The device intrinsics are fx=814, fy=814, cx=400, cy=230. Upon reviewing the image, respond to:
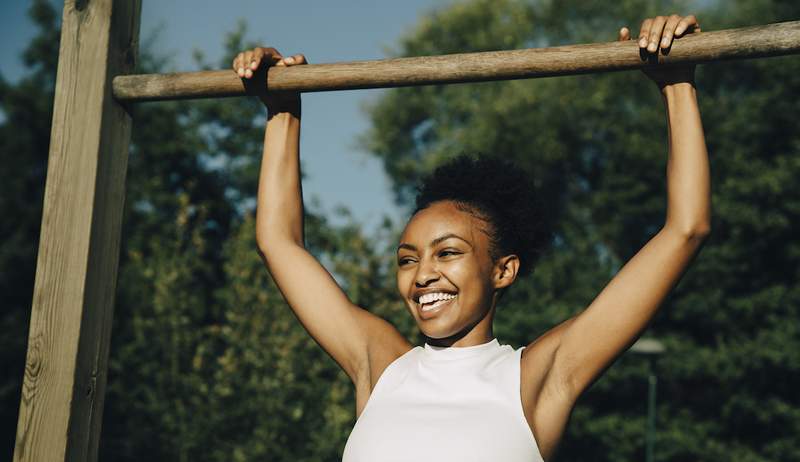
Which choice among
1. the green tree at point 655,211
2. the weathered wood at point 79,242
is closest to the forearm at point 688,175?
the weathered wood at point 79,242

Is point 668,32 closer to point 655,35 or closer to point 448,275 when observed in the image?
point 655,35

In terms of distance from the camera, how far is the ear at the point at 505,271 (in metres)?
2.42

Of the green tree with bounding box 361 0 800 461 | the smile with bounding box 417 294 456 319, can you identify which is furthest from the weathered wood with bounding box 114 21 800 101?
the green tree with bounding box 361 0 800 461

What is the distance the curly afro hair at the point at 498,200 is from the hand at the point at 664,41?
24.3 inches

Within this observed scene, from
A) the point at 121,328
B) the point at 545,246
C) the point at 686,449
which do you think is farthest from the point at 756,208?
the point at 545,246

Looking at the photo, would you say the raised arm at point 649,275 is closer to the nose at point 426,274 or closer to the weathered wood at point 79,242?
the nose at point 426,274

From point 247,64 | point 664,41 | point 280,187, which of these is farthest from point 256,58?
point 664,41

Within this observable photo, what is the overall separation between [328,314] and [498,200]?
647mm

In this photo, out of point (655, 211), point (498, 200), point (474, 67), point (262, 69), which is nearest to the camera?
point (474, 67)

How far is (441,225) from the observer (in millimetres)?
2363

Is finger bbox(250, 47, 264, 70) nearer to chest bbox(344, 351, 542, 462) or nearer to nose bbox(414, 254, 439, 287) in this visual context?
nose bbox(414, 254, 439, 287)

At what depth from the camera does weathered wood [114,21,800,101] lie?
6.68 feet

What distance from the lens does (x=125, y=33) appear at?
261 centimetres

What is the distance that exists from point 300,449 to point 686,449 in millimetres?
11364
